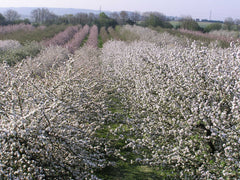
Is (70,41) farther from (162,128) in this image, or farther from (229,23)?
(229,23)

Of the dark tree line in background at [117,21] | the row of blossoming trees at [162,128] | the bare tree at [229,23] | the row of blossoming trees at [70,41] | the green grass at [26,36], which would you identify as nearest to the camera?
the row of blossoming trees at [162,128]

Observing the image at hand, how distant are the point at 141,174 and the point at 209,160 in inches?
61.2

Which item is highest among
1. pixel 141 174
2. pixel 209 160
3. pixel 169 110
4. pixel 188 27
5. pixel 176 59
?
pixel 188 27

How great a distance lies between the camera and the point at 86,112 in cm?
468

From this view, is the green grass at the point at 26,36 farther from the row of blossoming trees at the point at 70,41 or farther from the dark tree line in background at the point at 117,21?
the dark tree line in background at the point at 117,21

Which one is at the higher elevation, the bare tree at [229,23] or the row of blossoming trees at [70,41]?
the bare tree at [229,23]

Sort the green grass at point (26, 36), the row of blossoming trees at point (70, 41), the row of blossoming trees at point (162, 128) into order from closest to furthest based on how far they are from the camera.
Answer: the row of blossoming trees at point (162, 128)
the row of blossoming trees at point (70, 41)
the green grass at point (26, 36)

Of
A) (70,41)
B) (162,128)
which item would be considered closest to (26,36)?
(70,41)

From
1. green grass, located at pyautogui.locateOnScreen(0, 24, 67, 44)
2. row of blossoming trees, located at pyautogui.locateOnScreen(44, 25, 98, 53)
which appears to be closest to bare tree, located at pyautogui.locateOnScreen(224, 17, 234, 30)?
row of blossoming trees, located at pyautogui.locateOnScreen(44, 25, 98, 53)

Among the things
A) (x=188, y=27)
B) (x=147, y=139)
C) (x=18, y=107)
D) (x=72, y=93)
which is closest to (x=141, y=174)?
(x=147, y=139)

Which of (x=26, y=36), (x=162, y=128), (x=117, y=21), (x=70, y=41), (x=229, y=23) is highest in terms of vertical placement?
(x=117, y=21)

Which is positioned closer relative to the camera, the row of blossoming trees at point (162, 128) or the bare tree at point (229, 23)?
the row of blossoming trees at point (162, 128)

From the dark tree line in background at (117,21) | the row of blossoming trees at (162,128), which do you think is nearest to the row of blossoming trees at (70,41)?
the row of blossoming trees at (162,128)

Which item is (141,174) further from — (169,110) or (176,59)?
(176,59)
